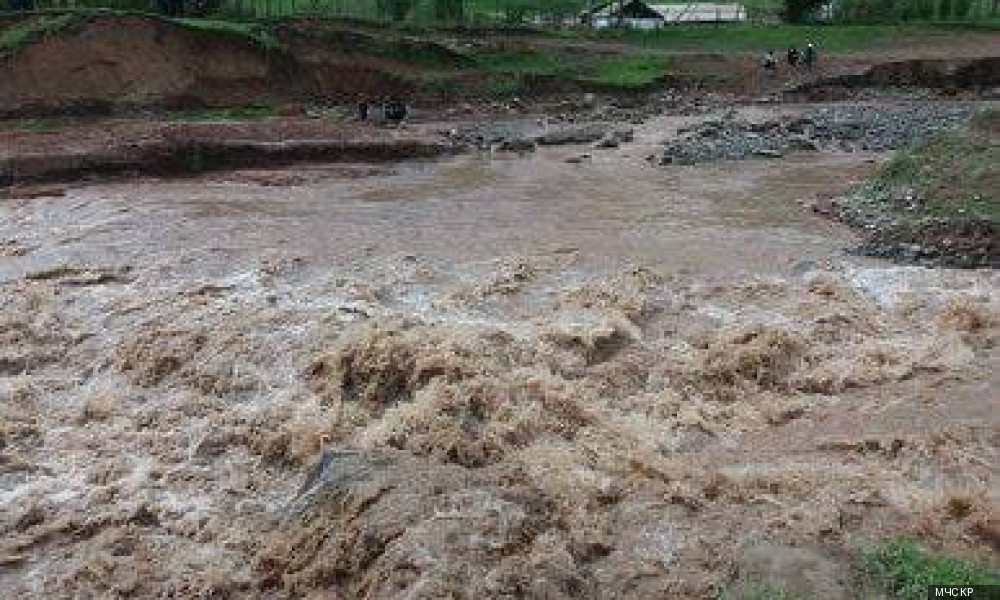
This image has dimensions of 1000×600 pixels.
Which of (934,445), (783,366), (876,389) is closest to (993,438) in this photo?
(934,445)

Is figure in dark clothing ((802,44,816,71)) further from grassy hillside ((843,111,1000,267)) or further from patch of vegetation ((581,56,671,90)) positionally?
grassy hillside ((843,111,1000,267))

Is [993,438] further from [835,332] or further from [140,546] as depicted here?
[140,546]

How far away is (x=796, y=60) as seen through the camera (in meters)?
34.8

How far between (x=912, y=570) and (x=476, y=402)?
489cm

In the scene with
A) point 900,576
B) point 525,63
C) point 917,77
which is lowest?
point 900,576

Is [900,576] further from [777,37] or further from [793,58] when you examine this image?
[777,37]

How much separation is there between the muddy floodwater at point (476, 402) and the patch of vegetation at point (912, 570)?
412 mm

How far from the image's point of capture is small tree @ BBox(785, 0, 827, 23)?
45.1 m

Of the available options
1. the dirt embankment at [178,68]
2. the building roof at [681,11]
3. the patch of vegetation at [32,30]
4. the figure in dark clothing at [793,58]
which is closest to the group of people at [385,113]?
the dirt embankment at [178,68]

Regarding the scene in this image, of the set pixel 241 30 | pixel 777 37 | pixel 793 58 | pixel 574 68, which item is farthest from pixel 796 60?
pixel 241 30

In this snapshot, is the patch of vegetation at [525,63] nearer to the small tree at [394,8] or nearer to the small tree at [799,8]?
the small tree at [394,8]

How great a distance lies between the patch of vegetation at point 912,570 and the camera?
8102 millimetres

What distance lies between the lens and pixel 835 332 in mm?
13570

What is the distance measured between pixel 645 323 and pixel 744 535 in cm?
527
